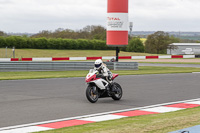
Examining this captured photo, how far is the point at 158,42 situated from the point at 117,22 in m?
84.5

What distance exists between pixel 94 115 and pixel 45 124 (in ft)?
5.58

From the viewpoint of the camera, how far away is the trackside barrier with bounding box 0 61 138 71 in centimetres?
3014

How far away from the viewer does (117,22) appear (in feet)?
105

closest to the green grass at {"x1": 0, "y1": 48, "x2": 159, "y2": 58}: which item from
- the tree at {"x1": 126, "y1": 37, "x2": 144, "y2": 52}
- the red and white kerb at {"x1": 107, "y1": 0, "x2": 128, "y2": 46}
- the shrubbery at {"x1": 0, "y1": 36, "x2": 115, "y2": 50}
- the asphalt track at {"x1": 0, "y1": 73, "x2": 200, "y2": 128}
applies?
the shrubbery at {"x1": 0, "y1": 36, "x2": 115, "y2": 50}

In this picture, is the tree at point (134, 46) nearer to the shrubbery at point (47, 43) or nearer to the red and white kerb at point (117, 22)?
the shrubbery at point (47, 43)

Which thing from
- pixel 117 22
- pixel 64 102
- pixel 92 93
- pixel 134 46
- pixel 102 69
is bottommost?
pixel 64 102

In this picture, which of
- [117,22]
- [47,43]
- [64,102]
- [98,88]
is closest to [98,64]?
[98,88]

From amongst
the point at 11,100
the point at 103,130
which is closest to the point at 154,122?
the point at 103,130

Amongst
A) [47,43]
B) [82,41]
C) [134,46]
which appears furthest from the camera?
[134,46]

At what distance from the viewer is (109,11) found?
31.4 metres

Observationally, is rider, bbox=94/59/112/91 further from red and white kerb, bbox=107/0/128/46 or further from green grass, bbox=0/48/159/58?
green grass, bbox=0/48/159/58

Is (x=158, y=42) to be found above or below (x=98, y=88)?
above

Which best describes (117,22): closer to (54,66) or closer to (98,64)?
(54,66)

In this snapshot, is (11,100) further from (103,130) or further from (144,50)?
(144,50)
